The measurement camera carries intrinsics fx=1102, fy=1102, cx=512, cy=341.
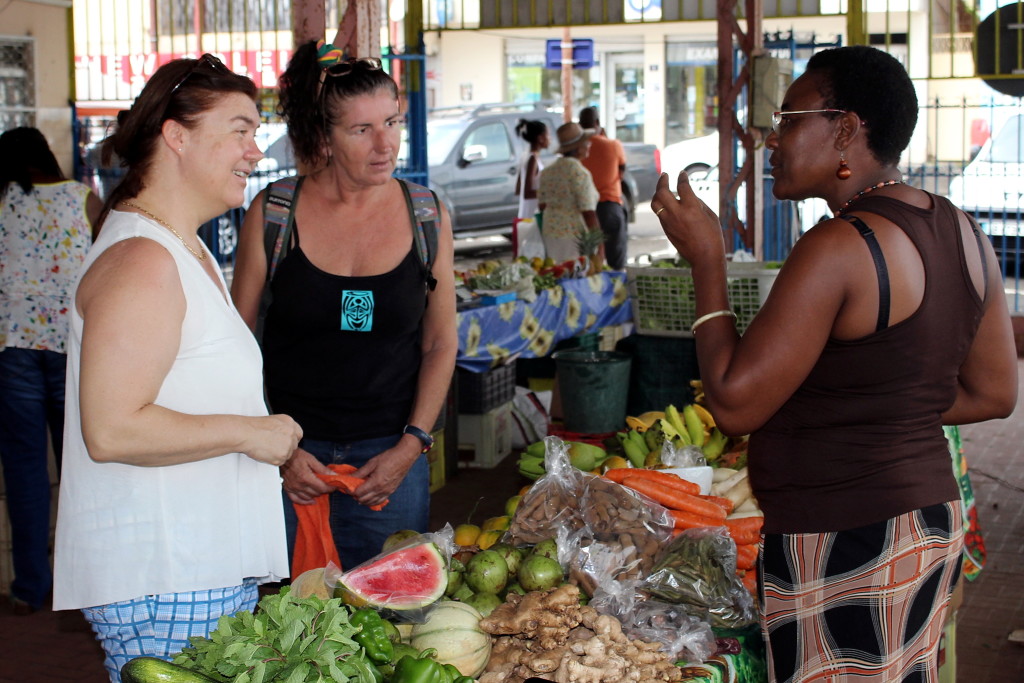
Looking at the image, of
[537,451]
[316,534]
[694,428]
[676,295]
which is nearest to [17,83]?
[676,295]

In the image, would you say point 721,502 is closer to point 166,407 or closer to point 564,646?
point 564,646

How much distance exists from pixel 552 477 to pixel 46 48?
8.94 metres

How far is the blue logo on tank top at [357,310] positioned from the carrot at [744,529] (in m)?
1.23

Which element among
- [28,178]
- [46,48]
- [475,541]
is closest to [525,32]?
[46,48]

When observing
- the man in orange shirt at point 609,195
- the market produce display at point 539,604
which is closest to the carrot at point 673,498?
the market produce display at point 539,604

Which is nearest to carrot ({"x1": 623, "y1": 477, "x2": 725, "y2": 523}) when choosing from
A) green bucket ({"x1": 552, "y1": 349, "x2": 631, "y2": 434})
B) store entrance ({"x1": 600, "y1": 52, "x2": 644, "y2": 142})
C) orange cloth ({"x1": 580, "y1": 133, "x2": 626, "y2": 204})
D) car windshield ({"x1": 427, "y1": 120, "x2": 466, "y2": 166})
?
green bucket ({"x1": 552, "y1": 349, "x2": 631, "y2": 434})

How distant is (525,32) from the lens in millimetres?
26312

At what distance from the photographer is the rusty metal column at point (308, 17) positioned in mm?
5594

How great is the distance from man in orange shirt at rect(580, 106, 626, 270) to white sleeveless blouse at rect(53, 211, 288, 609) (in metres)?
10.1

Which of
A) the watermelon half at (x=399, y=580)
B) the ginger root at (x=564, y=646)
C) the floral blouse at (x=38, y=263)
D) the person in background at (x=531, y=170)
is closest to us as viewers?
the ginger root at (x=564, y=646)

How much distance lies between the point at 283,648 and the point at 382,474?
103 cm

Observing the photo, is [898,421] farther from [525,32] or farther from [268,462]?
[525,32]

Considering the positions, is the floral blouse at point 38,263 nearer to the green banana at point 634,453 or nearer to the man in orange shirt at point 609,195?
Result: the green banana at point 634,453

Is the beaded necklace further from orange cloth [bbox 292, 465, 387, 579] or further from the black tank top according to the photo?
orange cloth [bbox 292, 465, 387, 579]
